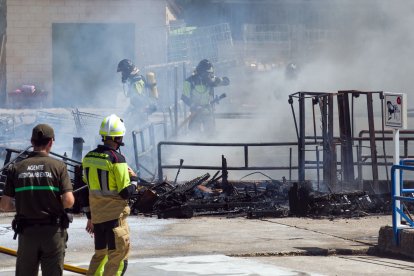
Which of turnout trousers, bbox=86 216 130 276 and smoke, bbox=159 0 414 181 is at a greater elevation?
smoke, bbox=159 0 414 181

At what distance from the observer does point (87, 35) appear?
30.0m

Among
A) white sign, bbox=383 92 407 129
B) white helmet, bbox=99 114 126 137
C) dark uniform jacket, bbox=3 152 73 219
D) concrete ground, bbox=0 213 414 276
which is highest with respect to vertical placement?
white sign, bbox=383 92 407 129

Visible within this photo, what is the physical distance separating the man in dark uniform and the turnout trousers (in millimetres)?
727

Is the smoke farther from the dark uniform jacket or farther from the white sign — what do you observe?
the dark uniform jacket

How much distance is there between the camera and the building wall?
29.2m

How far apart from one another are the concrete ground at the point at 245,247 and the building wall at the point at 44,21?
17.0 meters

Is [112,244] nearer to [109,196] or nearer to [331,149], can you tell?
[109,196]

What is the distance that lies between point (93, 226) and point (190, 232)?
13.2ft

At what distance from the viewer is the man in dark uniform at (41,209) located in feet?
21.9

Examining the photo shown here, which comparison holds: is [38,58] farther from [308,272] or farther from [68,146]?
[308,272]

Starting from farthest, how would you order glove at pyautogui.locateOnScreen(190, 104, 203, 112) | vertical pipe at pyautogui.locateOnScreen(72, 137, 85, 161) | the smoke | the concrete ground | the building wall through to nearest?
the building wall, the smoke, glove at pyautogui.locateOnScreen(190, 104, 203, 112), vertical pipe at pyautogui.locateOnScreen(72, 137, 85, 161), the concrete ground

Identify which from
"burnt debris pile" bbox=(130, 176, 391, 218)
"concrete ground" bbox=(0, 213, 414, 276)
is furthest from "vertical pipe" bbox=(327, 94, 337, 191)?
"concrete ground" bbox=(0, 213, 414, 276)

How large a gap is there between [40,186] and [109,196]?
863 millimetres

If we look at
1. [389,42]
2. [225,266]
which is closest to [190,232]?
[225,266]
